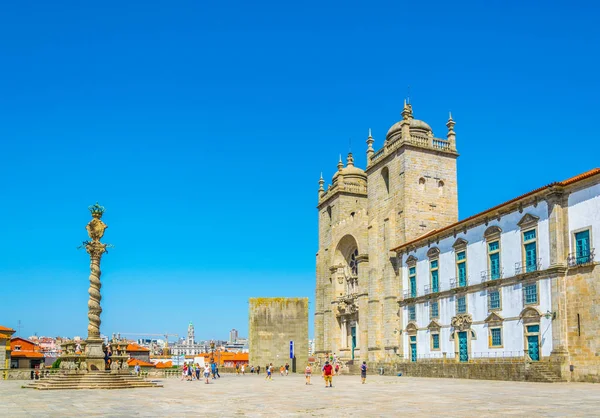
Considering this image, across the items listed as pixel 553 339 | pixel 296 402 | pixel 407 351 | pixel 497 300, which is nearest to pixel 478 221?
pixel 497 300

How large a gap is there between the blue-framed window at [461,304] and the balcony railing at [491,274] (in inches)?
94.9

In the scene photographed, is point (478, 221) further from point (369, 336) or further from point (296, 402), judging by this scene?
point (296, 402)

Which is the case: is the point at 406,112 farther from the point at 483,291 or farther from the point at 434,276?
the point at 483,291

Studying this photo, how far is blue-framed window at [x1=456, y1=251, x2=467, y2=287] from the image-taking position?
127 feet

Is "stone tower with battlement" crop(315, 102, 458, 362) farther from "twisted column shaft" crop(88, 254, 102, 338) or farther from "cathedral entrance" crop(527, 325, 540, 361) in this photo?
"twisted column shaft" crop(88, 254, 102, 338)

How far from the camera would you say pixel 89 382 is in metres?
29.0

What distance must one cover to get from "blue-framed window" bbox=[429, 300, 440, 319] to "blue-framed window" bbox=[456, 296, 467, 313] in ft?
7.40

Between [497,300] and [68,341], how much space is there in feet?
74.6

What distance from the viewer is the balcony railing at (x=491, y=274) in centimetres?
3520

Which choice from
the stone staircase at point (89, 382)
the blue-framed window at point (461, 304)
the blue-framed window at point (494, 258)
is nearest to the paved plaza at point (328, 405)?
the stone staircase at point (89, 382)

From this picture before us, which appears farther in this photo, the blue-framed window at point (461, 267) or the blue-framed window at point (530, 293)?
the blue-framed window at point (461, 267)

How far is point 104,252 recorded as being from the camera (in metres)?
33.1

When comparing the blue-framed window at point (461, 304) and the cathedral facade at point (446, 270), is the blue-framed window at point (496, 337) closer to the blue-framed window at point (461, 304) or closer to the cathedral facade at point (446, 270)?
the cathedral facade at point (446, 270)

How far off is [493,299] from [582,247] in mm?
7096
